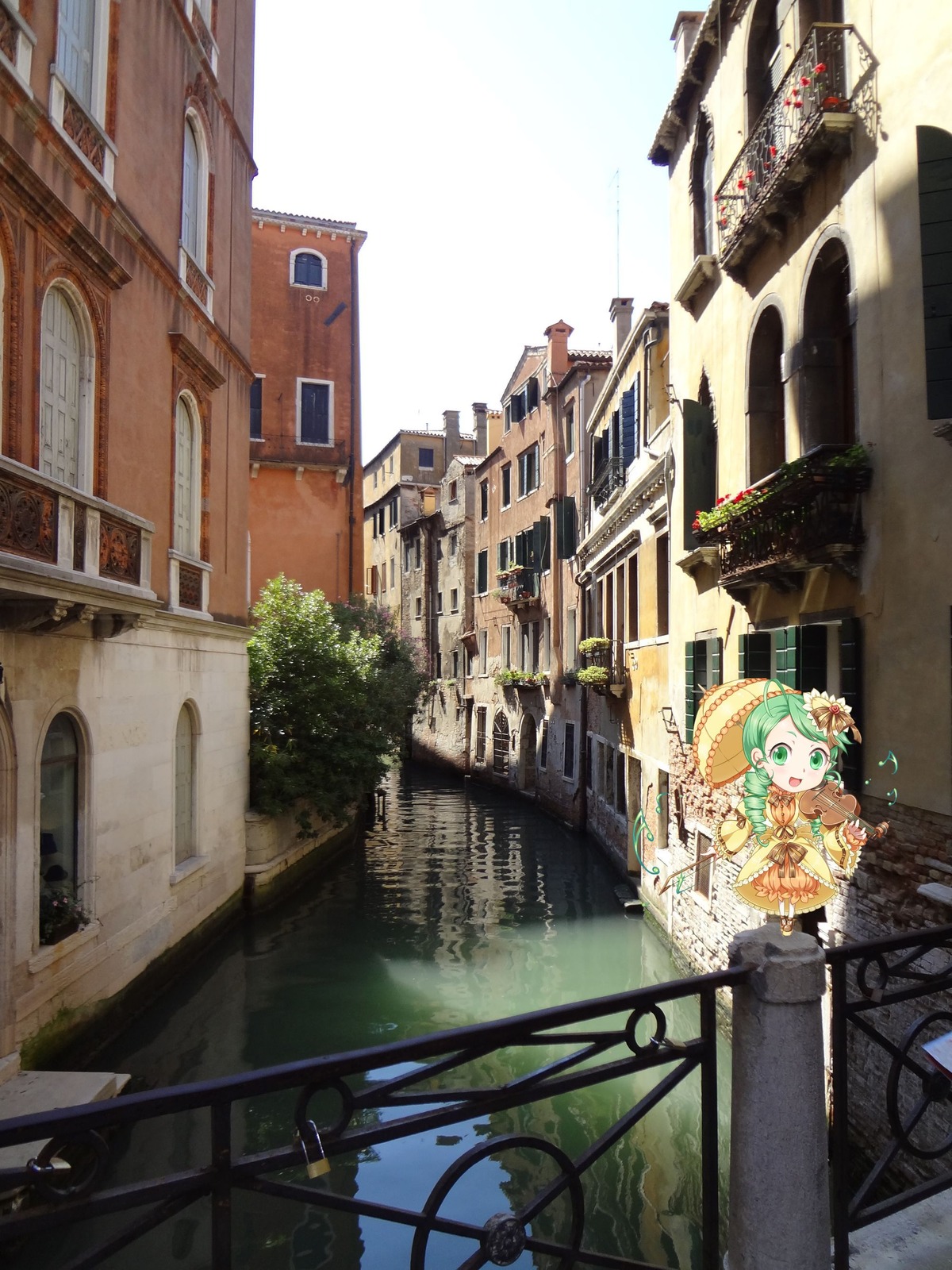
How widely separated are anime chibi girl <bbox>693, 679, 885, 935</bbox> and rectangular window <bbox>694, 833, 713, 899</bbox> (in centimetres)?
645

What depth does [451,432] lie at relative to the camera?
41.4 metres

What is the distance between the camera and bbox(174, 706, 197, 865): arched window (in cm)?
1109

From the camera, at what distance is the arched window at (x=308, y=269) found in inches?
878

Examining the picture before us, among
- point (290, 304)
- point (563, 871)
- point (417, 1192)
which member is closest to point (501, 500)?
point (290, 304)

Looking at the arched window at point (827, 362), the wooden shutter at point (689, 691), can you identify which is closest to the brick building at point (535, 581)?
the wooden shutter at point (689, 691)

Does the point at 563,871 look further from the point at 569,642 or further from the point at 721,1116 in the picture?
the point at 721,1116

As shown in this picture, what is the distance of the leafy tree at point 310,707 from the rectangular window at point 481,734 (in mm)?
14691

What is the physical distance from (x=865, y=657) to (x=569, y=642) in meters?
16.8

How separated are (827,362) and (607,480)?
10090 millimetres

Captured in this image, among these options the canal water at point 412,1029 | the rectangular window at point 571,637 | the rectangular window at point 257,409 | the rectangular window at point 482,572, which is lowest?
the canal water at point 412,1029

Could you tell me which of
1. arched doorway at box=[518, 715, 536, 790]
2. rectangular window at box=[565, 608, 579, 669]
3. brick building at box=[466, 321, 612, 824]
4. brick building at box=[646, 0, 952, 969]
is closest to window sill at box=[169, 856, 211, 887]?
brick building at box=[646, 0, 952, 969]

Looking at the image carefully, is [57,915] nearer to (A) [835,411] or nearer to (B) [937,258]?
(A) [835,411]

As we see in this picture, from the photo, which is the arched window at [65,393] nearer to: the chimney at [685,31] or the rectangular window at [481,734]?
the chimney at [685,31]

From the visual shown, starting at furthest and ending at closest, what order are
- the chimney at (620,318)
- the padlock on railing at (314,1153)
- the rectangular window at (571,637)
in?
the rectangular window at (571,637), the chimney at (620,318), the padlock on railing at (314,1153)
